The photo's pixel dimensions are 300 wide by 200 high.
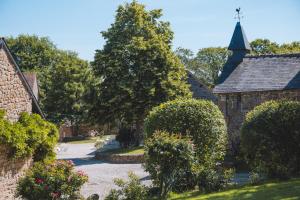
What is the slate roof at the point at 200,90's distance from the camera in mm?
46047

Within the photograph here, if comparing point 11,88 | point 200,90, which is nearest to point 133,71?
point 200,90

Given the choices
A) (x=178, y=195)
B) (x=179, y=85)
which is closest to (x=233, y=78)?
(x=179, y=85)

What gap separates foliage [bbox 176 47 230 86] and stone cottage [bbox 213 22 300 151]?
174ft

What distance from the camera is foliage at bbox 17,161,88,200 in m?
14.6

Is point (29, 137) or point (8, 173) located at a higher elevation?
point (29, 137)

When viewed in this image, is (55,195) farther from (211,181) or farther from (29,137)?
(211,181)

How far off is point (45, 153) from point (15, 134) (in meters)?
2.73

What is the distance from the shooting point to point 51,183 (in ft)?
A: 48.4

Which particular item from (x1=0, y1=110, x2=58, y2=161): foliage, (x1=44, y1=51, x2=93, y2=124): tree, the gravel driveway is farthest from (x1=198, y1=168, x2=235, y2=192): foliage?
(x1=44, y1=51, x2=93, y2=124): tree

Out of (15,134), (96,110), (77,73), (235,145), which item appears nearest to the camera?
(15,134)

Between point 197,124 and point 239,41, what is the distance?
18377 millimetres

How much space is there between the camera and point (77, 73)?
60.7 metres

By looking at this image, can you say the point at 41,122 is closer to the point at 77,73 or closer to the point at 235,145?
the point at 235,145

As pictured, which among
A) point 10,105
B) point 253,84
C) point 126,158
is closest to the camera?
point 10,105
